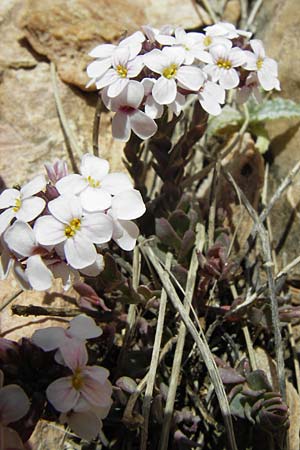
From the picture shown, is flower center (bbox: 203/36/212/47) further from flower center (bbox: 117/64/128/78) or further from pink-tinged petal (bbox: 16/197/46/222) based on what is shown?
pink-tinged petal (bbox: 16/197/46/222)

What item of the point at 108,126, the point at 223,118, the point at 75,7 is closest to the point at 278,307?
the point at 223,118

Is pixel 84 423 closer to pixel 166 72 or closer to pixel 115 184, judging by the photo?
pixel 115 184

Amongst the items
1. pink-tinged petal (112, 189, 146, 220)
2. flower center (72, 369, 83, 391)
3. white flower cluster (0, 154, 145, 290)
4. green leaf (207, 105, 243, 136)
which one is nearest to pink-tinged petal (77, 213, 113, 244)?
white flower cluster (0, 154, 145, 290)

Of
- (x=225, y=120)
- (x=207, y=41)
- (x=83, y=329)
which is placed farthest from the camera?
(x=225, y=120)

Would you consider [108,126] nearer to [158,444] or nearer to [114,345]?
[114,345]

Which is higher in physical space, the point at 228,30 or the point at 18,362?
the point at 228,30

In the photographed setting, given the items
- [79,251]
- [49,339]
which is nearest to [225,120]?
[79,251]
